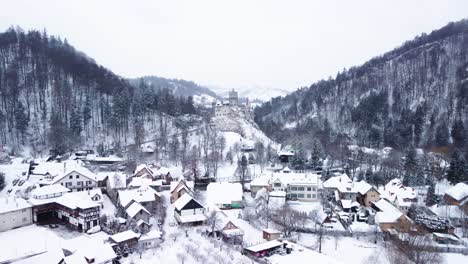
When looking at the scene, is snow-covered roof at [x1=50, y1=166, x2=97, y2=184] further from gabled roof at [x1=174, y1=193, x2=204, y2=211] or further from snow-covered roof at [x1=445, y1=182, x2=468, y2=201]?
snow-covered roof at [x1=445, y1=182, x2=468, y2=201]

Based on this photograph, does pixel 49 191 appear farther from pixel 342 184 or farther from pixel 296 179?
pixel 342 184

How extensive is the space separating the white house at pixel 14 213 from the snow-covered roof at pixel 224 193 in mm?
15436

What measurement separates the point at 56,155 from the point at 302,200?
33.1m

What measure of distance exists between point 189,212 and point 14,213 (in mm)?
13475

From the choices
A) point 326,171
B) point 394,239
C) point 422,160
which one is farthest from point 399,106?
point 394,239

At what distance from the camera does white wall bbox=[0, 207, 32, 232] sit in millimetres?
24783

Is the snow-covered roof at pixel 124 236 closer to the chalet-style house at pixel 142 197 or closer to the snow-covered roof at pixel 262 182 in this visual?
the chalet-style house at pixel 142 197

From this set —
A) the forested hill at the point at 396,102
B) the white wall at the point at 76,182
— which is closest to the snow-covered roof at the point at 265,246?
the white wall at the point at 76,182

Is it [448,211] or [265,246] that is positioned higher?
[448,211]

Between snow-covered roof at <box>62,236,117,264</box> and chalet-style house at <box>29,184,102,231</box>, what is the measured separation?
3.82m

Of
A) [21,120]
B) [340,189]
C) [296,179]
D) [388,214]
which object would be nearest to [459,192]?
[388,214]

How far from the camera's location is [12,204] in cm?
2562

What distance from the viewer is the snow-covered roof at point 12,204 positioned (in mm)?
24950

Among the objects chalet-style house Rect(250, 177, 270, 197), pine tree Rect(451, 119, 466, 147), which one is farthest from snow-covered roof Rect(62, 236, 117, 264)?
pine tree Rect(451, 119, 466, 147)
